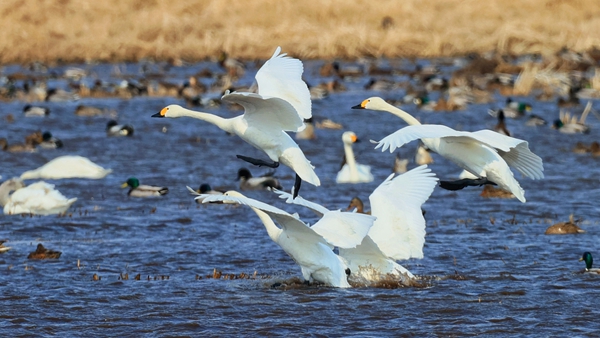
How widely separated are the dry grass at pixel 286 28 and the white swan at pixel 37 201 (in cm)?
2620

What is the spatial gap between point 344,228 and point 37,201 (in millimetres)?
5966

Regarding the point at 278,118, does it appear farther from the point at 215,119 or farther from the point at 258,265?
the point at 258,265

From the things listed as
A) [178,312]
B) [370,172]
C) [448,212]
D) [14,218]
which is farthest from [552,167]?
[178,312]

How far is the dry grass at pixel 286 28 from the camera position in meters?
40.6

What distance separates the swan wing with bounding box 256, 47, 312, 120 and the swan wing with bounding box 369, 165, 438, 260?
1.15 meters

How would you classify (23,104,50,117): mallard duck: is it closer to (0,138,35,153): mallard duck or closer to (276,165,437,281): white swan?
(0,138,35,153): mallard duck

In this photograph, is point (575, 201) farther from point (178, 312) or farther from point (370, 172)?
point (178, 312)

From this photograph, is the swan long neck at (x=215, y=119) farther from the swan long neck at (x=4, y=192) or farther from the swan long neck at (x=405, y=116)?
the swan long neck at (x=4, y=192)

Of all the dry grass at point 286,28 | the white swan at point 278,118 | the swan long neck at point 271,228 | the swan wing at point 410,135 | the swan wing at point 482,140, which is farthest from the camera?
the dry grass at point 286,28

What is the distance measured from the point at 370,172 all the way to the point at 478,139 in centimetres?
890

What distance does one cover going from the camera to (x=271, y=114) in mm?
9656

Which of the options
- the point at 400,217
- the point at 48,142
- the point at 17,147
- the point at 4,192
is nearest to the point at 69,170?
the point at 4,192

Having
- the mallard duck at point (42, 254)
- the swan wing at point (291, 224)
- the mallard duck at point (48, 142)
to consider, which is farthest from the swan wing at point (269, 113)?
the mallard duck at point (48, 142)

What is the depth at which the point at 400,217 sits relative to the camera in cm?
909
